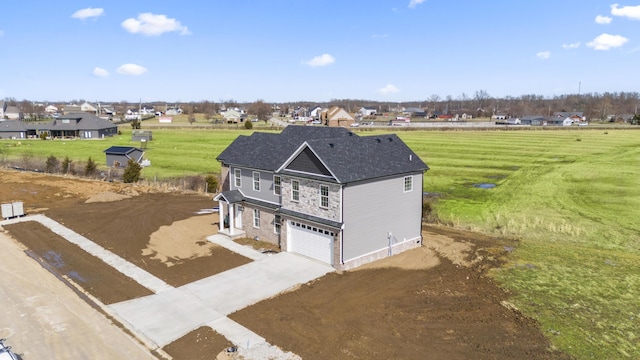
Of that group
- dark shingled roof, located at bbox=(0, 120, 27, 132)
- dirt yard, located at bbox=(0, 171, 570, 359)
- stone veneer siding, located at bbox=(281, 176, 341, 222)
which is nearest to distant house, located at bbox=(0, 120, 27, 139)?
dark shingled roof, located at bbox=(0, 120, 27, 132)

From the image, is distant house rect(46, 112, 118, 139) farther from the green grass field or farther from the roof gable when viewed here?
the roof gable

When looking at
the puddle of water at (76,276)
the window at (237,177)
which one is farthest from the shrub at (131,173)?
the puddle of water at (76,276)

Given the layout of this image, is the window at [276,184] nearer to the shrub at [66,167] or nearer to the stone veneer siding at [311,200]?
the stone veneer siding at [311,200]

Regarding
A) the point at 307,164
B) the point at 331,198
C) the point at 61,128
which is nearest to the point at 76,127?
the point at 61,128

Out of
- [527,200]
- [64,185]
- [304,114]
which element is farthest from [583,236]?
[304,114]

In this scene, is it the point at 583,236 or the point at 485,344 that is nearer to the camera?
the point at 485,344

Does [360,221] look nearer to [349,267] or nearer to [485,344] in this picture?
[349,267]

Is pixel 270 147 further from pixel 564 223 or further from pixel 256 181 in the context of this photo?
pixel 564 223
